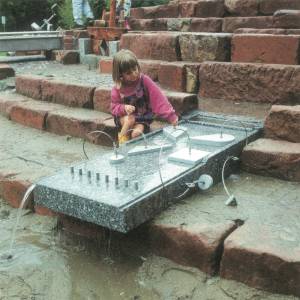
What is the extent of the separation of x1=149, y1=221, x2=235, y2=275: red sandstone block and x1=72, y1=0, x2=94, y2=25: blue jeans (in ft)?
31.8

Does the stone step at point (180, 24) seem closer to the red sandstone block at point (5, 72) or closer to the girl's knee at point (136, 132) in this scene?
the red sandstone block at point (5, 72)

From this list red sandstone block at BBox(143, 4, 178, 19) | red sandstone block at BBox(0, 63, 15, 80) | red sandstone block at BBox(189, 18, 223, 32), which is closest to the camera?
red sandstone block at BBox(189, 18, 223, 32)

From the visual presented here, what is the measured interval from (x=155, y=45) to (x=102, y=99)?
1402 millimetres

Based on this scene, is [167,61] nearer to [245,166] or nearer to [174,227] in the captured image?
[245,166]

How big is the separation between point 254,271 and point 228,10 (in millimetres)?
6045

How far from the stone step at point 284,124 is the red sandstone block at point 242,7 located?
3.73 meters

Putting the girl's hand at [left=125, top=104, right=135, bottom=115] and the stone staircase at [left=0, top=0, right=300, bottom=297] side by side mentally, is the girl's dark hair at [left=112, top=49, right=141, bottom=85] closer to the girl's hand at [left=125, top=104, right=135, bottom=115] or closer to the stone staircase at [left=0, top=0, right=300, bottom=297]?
the girl's hand at [left=125, top=104, right=135, bottom=115]

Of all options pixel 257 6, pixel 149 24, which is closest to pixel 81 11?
pixel 149 24

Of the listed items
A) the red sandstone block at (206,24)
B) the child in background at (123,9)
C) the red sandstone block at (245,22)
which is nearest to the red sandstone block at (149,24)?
Result: the red sandstone block at (206,24)

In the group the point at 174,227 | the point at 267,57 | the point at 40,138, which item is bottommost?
the point at 40,138

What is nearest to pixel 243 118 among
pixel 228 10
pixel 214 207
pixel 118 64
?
pixel 118 64

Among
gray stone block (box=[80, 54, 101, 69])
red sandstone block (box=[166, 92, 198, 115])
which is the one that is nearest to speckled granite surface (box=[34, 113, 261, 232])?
red sandstone block (box=[166, 92, 198, 115])

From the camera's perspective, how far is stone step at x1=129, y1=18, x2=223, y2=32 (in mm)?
7406

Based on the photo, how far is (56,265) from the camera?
9.73 ft
